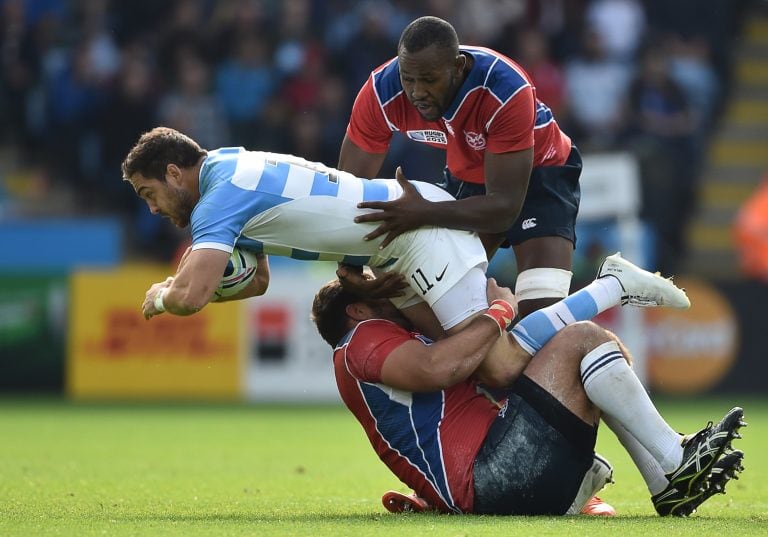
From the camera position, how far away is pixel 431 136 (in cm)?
707

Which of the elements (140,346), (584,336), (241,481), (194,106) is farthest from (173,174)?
(194,106)

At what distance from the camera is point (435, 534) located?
5.15 metres

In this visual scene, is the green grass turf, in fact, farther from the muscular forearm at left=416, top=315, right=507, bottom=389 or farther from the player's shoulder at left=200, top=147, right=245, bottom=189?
the player's shoulder at left=200, top=147, right=245, bottom=189

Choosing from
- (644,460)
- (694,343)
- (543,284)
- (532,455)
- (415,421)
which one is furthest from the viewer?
(694,343)

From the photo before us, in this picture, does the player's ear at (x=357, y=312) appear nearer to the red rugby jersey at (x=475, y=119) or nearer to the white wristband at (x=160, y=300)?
the white wristband at (x=160, y=300)

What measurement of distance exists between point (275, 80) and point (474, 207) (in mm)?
10980

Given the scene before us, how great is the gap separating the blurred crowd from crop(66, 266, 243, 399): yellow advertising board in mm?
1572

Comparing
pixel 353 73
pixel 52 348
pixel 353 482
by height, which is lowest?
pixel 52 348

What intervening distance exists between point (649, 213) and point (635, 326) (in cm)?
248

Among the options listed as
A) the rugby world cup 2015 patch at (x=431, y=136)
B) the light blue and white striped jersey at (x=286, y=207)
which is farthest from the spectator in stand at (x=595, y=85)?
the light blue and white striped jersey at (x=286, y=207)

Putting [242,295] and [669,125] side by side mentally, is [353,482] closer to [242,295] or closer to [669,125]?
[242,295]

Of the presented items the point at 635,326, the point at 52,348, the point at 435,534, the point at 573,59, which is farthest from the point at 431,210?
the point at 573,59

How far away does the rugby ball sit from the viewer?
623 centimetres

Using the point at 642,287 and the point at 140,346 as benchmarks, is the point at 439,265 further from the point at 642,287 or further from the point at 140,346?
the point at 140,346
